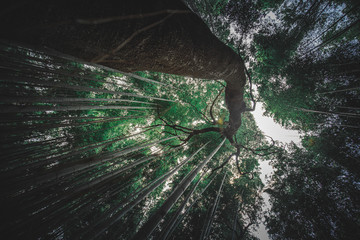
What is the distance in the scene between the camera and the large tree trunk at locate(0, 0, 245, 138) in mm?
618

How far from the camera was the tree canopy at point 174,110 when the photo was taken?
914mm

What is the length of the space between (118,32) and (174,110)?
6232 mm

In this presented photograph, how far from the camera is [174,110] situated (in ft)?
23.1

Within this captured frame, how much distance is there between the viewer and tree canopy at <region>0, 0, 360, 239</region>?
3.00ft

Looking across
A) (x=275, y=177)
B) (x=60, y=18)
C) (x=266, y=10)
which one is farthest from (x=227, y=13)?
(x=275, y=177)

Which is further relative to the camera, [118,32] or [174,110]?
[174,110]

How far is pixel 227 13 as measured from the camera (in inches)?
186

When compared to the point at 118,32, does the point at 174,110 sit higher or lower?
higher

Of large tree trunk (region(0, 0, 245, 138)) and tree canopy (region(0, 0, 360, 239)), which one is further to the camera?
tree canopy (region(0, 0, 360, 239))

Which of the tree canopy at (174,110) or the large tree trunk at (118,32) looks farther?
the tree canopy at (174,110)

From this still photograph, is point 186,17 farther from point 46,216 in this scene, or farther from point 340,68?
point 340,68

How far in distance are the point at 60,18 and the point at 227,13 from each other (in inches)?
233

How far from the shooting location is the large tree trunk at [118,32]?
2.03 feet

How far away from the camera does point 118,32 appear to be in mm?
820
